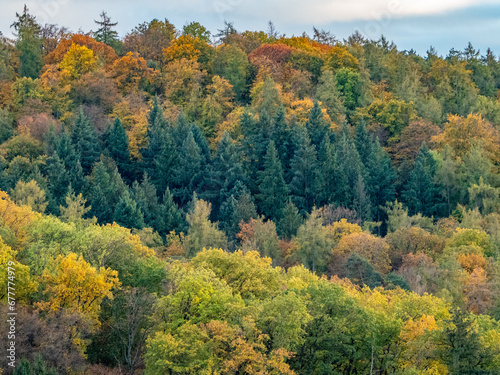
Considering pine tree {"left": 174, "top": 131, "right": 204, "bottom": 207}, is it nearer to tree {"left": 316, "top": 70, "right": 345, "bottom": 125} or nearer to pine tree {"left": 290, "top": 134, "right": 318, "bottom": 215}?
pine tree {"left": 290, "top": 134, "right": 318, "bottom": 215}

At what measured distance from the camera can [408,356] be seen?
3925 centimetres

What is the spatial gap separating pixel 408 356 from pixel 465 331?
3.83m

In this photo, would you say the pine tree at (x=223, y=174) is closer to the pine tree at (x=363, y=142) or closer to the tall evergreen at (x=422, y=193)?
the pine tree at (x=363, y=142)

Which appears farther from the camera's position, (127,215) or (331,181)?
(331,181)

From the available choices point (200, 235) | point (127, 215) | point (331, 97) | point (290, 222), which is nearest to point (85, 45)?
point (331, 97)

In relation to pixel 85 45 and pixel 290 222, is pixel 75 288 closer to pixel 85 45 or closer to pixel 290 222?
pixel 290 222

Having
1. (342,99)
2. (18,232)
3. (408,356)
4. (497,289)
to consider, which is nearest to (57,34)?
(342,99)

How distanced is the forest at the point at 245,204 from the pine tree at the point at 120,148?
0.78 feet

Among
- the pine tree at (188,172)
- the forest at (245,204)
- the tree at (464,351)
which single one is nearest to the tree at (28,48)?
the forest at (245,204)

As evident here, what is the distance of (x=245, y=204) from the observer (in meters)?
77.6

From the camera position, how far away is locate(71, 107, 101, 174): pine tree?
8612cm

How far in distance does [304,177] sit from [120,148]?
23.1 meters

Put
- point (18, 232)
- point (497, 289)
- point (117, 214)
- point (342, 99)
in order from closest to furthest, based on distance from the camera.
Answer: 1. point (18, 232)
2. point (497, 289)
3. point (117, 214)
4. point (342, 99)

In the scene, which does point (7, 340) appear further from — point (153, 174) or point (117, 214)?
point (153, 174)
